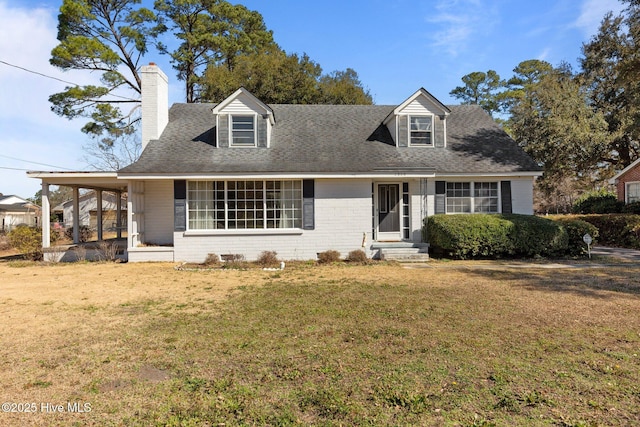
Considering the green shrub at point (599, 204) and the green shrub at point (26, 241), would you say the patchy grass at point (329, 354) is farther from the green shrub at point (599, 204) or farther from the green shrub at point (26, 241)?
the green shrub at point (599, 204)

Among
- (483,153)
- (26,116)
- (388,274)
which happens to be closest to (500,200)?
(483,153)

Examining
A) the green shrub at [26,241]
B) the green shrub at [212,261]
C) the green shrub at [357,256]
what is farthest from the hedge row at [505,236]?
the green shrub at [26,241]

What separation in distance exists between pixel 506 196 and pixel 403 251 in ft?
15.5

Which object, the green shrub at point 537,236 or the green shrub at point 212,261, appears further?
the green shrub at point 537,236

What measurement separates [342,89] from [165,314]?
2268 cm

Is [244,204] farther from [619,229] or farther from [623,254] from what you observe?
[619,229]

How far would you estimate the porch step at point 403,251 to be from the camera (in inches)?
498

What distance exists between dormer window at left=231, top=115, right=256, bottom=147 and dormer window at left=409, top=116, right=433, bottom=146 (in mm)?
6236

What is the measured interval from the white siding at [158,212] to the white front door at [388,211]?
7804 mm

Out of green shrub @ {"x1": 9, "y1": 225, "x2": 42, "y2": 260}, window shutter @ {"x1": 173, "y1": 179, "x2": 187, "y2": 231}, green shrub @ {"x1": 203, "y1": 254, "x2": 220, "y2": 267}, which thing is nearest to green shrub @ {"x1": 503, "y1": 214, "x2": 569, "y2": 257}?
green shrub @ {"x1": 203, "y1": 254, "x2": 220, "y2": 267}

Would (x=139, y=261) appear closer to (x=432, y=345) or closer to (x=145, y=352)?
(x=145, y=352)

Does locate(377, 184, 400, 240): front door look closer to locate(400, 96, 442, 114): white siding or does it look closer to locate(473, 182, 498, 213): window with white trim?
locate(473, 182, 498, 213): window with white trim

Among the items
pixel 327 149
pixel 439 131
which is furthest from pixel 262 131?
pixel 439 131

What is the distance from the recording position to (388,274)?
33.4 ft
